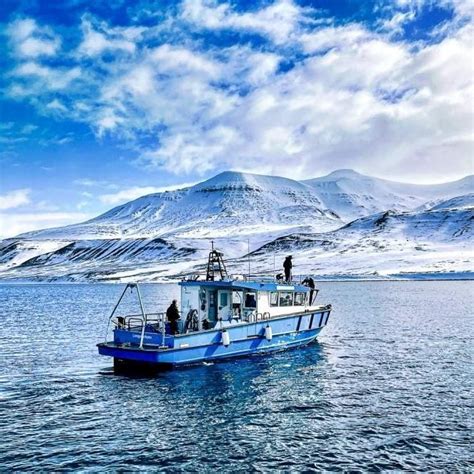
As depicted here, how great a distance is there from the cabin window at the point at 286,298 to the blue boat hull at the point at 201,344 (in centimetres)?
133

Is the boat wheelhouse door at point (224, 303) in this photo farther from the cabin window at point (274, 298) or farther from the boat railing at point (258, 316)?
the cabin window at point (274, 298)

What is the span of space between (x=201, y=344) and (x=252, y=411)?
9.92 metres

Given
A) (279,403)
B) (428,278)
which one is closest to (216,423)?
(279,403)

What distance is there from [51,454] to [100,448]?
1.76 metres

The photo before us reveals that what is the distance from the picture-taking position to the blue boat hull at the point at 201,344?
3309 centimetres

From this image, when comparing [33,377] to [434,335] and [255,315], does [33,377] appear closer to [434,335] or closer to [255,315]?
[255,315]

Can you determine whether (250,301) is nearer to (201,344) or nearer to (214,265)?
(214,265)

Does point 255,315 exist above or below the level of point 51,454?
above

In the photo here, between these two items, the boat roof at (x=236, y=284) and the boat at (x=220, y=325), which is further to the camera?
the boat roof at (x=236, y=284)

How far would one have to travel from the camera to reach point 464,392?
2816 cm

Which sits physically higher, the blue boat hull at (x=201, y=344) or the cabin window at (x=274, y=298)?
the cabin window at (x=274, y=298)

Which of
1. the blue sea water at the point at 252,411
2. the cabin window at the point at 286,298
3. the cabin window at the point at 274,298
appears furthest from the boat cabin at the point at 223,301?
the blue sea water at the point at 252,411

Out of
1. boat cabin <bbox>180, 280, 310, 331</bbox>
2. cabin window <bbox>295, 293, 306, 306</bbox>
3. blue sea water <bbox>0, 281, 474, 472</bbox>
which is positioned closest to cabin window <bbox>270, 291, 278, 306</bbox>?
boat cabin <bbox>180, 280, 310, 331</bbox>

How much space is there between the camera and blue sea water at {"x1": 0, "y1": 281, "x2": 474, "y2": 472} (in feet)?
64.8
